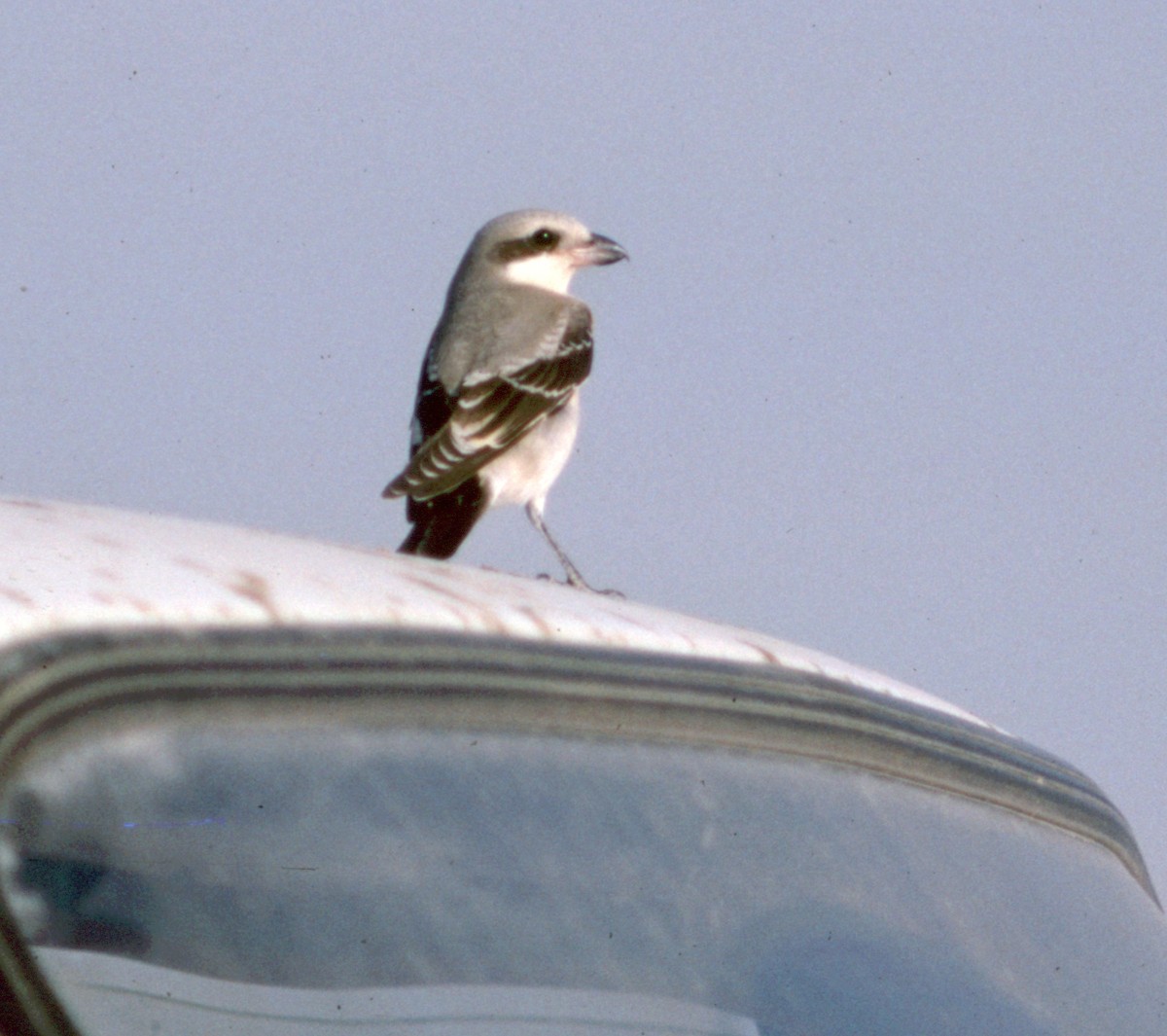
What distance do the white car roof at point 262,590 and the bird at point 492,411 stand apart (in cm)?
376

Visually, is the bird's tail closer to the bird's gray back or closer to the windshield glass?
the bird's gray back

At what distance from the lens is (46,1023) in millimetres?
1456

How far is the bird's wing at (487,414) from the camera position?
6.71 meters

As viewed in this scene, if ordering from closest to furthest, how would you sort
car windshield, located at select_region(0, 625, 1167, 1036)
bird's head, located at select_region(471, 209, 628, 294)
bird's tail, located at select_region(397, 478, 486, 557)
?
car windshield, located at select_region(0, 625, 1167, 1036) → bird's tail, located at select_region(397, 478, 486, 557) → bird's head, located at select_region(471, 209, 628, 294)

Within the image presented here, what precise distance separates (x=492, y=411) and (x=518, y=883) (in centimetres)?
519

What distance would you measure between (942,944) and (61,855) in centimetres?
112

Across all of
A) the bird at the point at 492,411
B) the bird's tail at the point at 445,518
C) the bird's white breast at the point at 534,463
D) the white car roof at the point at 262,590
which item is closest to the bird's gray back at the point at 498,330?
the bird at the point at 492,411

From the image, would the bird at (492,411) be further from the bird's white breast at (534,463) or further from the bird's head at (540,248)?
the bird's head at (540,248)

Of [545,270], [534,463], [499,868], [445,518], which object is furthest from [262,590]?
[545,270]

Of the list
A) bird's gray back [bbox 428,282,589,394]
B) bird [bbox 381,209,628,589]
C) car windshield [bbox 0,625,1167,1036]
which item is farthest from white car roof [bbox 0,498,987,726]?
bird's gray back [bbox 428,282,589,394]

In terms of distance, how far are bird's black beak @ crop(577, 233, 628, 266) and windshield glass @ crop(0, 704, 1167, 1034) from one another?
6.40 meters

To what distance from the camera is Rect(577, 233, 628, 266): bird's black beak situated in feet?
29.0

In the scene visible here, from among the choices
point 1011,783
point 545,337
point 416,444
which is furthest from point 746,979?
point 545,337

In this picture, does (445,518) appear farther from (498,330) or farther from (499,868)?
(499,868)
